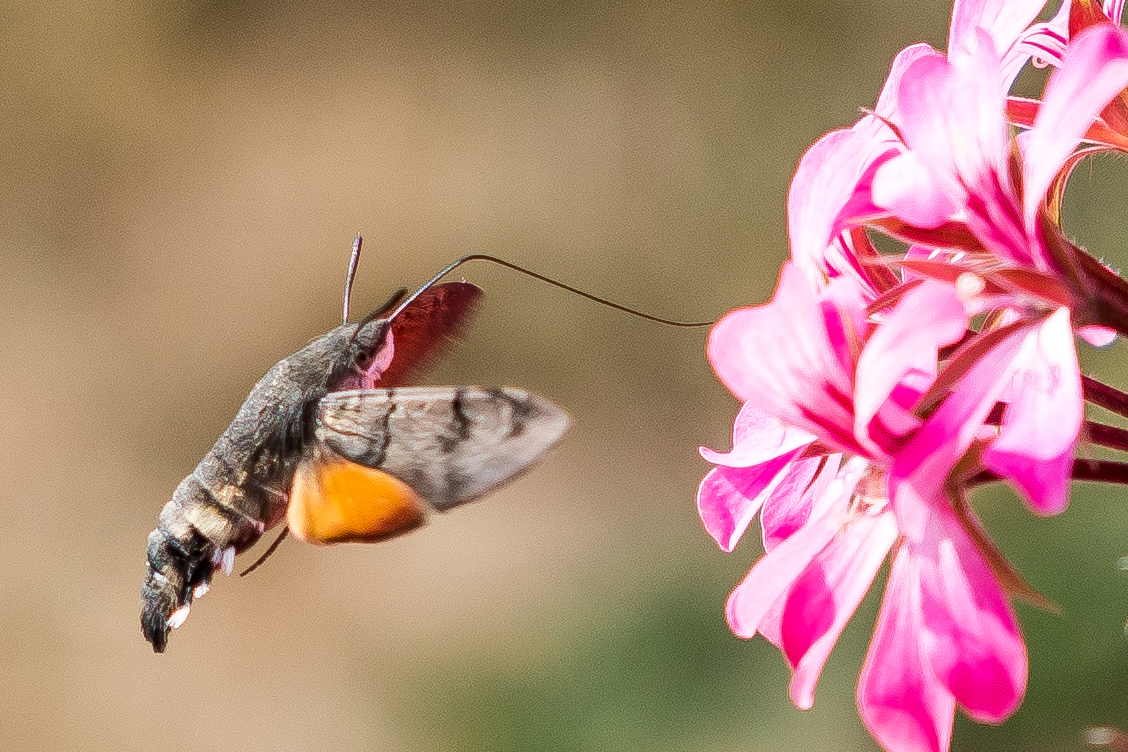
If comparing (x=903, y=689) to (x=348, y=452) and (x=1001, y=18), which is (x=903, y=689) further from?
(x=348, y=452)

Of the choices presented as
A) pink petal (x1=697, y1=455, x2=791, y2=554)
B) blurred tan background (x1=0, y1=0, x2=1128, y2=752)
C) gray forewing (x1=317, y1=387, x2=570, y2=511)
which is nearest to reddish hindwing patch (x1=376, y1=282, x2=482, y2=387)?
gray forewing (x1=317, y1=387, x2=570, y2=511)

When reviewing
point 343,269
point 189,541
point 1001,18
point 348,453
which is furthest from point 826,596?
point 343,269

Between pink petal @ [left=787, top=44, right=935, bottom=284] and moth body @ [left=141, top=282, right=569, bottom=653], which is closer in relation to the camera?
pink petal @ [left=787, top=44, right=935, bottom=284]

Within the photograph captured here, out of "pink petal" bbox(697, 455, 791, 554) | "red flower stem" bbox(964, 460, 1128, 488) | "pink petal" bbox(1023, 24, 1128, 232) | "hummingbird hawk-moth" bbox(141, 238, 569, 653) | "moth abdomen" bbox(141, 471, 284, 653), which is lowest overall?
"moth abdomen" bbox(141, 471, 284, 653)

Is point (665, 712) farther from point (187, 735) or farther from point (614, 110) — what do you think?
point (614, 110)

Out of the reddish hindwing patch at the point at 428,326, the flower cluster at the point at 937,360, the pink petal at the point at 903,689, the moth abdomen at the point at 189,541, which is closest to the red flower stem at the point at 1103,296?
the flower cluster at the point at 937,360

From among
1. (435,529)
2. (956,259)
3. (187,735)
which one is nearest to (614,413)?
(435,529)

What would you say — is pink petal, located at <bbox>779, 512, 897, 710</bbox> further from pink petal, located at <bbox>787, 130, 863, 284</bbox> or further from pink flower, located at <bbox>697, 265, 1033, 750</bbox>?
pink petal, located at <bbox>787, 130, 863, 284</bbox>
